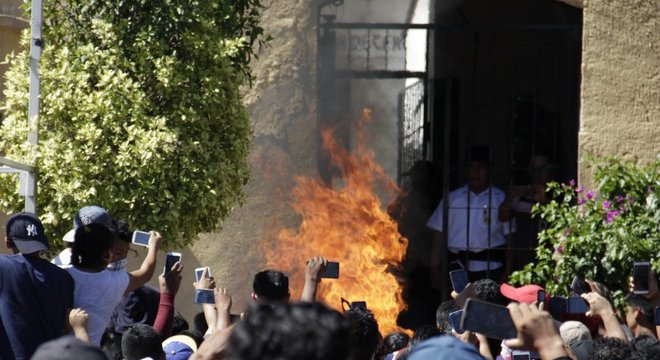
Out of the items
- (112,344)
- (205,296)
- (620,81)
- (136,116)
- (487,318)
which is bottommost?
(112,344)

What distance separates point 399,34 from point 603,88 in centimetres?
584

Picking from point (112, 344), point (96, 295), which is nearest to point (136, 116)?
point (112, 344)

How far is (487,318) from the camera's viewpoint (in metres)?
3.82

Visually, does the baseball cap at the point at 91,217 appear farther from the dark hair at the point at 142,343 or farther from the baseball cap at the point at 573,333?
the baseball cap at the point at 573,333

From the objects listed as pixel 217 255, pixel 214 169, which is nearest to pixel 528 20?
pixel 217 255

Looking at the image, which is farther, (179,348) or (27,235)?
(179,348)

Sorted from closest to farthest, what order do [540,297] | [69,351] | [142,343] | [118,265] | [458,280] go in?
[69,351]
[142,343]
[458,280]
[540,297]
[118,265]

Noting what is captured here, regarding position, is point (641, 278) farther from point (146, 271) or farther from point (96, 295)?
point (96, 295)

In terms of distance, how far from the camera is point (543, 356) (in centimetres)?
389

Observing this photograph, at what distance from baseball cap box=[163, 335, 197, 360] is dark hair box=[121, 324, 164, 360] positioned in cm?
17

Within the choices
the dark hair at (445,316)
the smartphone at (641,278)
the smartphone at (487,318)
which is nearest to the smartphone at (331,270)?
the dark hair at (445,316)

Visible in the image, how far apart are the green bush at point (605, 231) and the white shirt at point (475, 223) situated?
1.03m

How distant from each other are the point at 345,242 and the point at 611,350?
6.01 metres

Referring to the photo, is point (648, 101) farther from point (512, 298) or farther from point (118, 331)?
point (118, 331)
